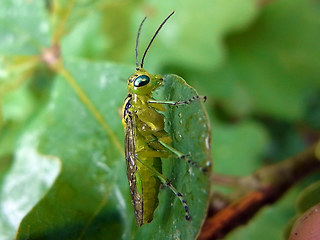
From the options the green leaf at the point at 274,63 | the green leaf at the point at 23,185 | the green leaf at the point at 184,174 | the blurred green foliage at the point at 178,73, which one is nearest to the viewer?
the green leaf at the point at 184,174

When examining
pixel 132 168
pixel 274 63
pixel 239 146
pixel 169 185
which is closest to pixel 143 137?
pixel 132 168

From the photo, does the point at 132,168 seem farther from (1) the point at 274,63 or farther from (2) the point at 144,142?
(1) the point at 274,63

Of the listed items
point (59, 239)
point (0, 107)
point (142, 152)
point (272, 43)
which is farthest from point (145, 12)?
point (59, 239)

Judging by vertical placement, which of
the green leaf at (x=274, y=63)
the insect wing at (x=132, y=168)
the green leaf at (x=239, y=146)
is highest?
the insect wing at (x=132, y=168)

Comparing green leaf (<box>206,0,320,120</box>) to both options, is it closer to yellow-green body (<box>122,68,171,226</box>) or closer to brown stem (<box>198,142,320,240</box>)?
brown stem (<box>198,142,320,240</box>)

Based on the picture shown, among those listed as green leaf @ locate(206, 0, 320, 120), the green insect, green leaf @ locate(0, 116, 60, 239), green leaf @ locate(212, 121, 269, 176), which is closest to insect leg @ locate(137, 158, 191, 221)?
the green insect

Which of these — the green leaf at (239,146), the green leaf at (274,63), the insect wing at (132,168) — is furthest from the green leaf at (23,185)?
the green leaf at (274,63)

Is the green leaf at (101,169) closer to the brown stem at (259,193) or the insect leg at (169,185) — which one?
the insect leg at (169,185)
